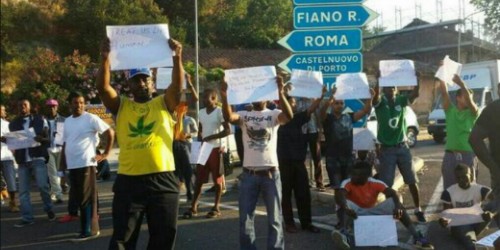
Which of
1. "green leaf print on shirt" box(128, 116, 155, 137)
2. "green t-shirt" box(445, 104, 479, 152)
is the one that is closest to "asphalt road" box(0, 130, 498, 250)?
"green t-shirt" box(445, 104, 479, 152)

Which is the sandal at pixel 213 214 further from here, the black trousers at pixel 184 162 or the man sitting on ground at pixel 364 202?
the man sitting on ground at pixel 364 202

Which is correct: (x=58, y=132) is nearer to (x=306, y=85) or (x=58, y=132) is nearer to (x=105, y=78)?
(x=306, y=85)

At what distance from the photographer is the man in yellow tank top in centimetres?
474

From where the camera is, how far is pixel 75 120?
25.5 ft

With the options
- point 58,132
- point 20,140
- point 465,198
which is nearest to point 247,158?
point 465,198

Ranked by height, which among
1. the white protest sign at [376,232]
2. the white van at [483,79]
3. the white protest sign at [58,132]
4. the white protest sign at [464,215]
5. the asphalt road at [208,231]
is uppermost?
the white van at [483,79]

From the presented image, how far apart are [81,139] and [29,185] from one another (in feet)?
5.70

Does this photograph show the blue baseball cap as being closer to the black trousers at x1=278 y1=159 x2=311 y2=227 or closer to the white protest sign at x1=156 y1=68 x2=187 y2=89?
the black trousers at x1=278 y1=159 x2=311 y2=227

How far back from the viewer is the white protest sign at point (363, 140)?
865 centimetres

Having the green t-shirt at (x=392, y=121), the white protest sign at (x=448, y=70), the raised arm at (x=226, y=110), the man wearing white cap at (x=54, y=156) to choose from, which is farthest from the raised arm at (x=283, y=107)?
the man wearing white cap at (x=54, y=156)

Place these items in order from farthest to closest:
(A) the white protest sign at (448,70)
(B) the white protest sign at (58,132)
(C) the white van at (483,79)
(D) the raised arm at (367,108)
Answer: (C) the white van at (483,79)
(B) the white protest sign at (58,132)
(D) the raised arm at (367,108)
(A) the white protest sign at (448,70)

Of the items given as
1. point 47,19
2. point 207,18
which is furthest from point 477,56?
point 47,19

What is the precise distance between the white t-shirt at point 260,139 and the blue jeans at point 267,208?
0.13 m

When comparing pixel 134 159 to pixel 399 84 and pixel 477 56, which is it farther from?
pixel 477 56
